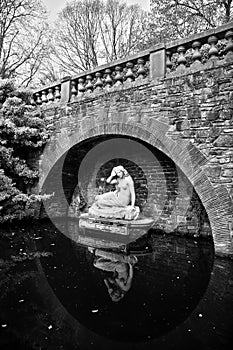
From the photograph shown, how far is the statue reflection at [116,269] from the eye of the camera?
372cm

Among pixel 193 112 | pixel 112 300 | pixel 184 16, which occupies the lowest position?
pixel 112 300

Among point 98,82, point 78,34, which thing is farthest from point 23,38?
point 98,82

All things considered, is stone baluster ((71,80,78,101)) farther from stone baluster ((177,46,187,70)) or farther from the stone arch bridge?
stone baluster ((177,46,187,70))

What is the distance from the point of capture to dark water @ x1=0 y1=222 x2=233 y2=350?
2.65 metres

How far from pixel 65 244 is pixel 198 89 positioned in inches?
167

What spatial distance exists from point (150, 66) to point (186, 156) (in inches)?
85.6

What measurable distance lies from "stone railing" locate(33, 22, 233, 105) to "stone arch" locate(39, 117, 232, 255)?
0.95m

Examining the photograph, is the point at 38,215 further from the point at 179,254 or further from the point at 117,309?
the point at 117,309

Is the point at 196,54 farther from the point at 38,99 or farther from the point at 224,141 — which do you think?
the point at 38,99

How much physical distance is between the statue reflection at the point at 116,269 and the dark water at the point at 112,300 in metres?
0.02

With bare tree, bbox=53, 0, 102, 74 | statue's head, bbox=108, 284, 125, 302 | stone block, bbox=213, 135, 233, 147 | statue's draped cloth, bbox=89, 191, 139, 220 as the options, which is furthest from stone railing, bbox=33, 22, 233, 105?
bare tree, bbox=53, 0, 102, 74

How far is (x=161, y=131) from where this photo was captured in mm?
5641

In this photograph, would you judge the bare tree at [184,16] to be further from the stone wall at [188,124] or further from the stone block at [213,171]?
the stone block at [213,171]

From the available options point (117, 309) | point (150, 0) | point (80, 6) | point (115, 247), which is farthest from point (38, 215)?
point (80, 6)
